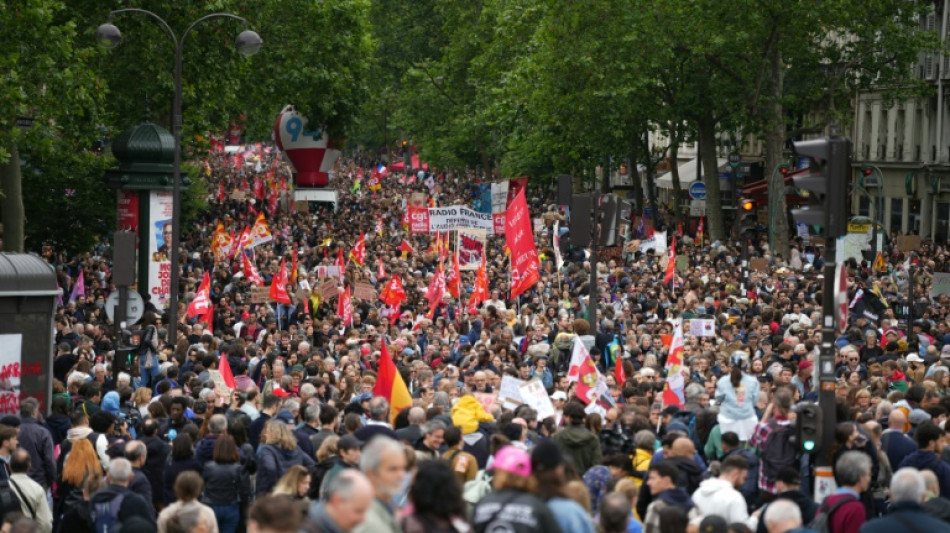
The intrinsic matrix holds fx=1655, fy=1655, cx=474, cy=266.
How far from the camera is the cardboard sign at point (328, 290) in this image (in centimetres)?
2942

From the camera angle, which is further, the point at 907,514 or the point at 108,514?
the point at 108,514

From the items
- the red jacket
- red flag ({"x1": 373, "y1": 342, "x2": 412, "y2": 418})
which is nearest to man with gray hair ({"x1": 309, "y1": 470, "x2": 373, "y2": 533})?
the red jacket

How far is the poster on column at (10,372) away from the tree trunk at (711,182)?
114 ft

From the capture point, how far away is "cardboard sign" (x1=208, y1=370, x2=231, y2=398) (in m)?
16.6

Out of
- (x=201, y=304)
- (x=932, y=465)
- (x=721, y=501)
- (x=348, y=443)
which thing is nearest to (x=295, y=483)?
(x=348, y=443)

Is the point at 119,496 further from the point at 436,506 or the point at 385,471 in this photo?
the point at 436,506

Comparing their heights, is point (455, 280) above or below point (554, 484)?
below

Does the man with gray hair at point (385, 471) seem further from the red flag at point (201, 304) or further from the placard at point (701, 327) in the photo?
the red flag at point (201, 304)

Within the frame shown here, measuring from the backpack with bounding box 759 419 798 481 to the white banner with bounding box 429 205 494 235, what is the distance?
1822 cm

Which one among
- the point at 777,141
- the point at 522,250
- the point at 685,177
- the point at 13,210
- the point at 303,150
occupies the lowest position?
the point at 522,250

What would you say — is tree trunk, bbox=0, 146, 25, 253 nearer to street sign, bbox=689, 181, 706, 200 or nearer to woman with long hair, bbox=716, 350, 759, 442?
woman with long hair, bbox=716, 350, 759, 442

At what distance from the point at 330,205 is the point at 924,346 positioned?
150 feet

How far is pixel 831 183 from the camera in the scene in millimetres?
11703

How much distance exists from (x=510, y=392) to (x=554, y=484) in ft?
21.5
